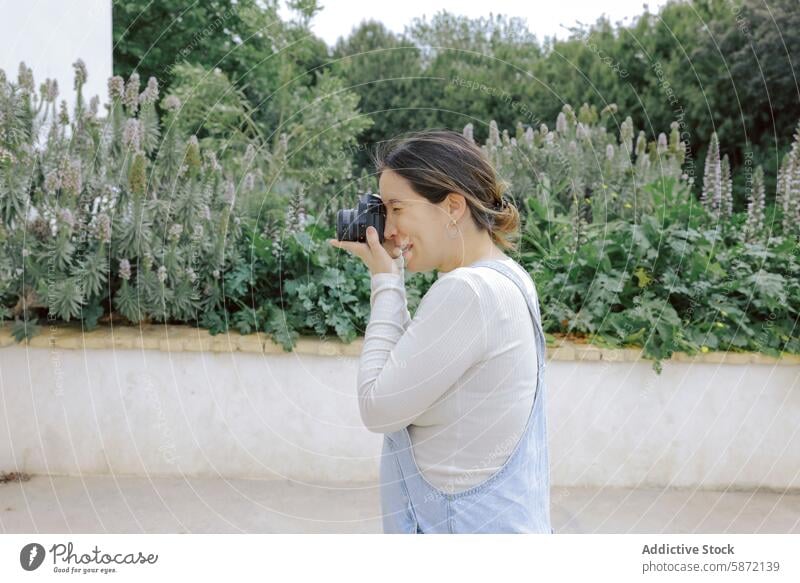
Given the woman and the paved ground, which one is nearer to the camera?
the woman

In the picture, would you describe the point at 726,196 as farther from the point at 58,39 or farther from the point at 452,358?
the point at 452,358

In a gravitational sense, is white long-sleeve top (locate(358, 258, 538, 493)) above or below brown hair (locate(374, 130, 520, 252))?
below

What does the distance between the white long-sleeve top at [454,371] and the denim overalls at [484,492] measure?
0.01 metres

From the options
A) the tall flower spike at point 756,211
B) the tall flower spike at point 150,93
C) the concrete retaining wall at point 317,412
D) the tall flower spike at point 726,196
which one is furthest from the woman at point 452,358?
the tall flower spike at point 726,196

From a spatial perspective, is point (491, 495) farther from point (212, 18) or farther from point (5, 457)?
point (212, 18)

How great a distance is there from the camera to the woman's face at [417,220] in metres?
1.01

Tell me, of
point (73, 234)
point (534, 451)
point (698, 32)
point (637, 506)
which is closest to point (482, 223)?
point (534, 451)

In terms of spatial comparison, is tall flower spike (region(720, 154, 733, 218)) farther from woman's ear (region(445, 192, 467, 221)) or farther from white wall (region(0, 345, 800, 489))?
woman's ear (region(445, 192, 467, 221))

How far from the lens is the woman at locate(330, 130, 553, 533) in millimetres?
899

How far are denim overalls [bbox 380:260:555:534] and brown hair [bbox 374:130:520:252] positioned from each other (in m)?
0.10

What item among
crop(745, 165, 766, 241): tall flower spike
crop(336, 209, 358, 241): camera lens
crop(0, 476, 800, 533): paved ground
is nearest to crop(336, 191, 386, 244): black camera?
crop(336, 209, 358, 241): camera lens

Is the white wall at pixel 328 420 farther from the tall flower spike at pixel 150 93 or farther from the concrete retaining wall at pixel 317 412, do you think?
the tall flower spike at pixel 150 93

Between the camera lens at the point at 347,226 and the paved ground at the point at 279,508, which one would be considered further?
the paved ground at the point at 279,508
